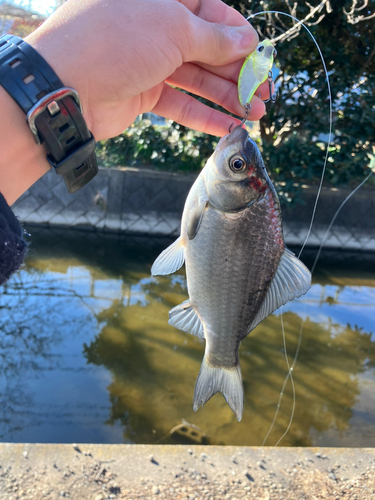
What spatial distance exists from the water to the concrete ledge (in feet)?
2.70

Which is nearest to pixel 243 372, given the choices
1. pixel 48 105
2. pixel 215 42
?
pixel 215 42

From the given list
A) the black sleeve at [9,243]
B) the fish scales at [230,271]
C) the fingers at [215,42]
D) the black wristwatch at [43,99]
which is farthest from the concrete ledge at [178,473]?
the fingers at [215,42]

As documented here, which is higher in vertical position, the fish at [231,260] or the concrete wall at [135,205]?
the fish at [231,260]

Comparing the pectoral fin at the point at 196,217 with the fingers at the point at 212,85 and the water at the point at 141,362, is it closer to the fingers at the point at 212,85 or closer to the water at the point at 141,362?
the fingers at the point at 212,85

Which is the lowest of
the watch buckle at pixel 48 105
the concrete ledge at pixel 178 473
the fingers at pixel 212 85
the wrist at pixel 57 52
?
the concrete ledge at pixel 178 473

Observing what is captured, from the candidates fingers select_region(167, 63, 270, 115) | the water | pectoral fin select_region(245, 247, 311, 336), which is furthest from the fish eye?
the water

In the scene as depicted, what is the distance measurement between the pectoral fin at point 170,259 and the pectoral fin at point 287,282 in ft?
1.49

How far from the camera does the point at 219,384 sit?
183 centimetres

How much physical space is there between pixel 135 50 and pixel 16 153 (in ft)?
2.09

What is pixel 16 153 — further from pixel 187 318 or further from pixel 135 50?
pixel 187 318

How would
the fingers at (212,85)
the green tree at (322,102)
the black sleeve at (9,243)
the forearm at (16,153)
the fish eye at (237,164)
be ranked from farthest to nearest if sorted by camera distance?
1. the green tree at (322,102)
2. the fingers at (212,85)
3. the fish eye at (237,164)
4. the forearm at (16,153)
5. the black sleeve at (9,243)

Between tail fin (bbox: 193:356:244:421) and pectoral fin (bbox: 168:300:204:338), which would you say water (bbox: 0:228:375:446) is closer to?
tail fin (bbox: 193:356:244:421)

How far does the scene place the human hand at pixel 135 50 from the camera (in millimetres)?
1414

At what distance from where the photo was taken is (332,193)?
749 centimetres
